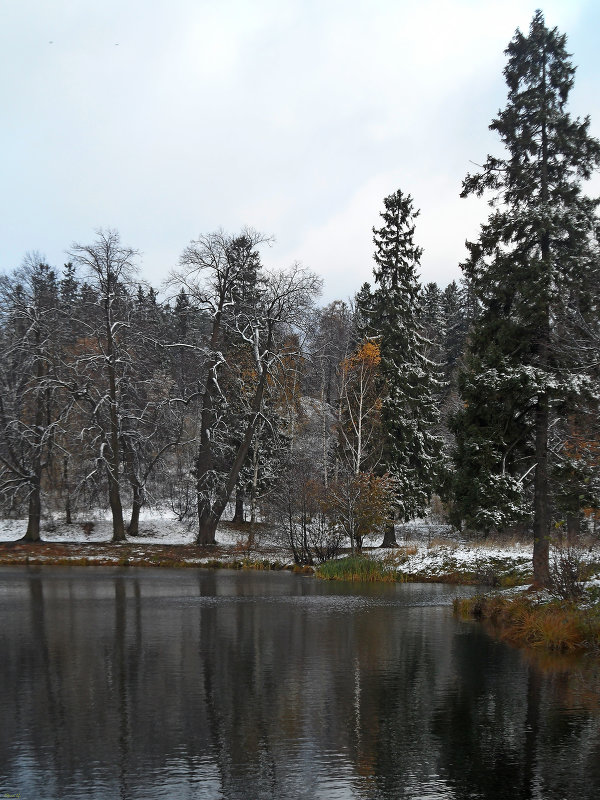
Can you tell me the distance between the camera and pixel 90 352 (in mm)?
43719

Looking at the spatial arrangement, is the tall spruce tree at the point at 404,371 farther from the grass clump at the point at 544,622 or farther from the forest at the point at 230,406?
the grass clump at the point at 544,622

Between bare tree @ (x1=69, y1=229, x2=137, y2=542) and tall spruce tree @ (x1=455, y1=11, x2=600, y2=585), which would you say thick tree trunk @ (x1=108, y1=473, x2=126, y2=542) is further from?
tall spruce tree @ (x1=455, y1=11, x2=600, y2=585)

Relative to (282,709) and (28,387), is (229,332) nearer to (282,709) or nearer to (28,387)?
(28,387)

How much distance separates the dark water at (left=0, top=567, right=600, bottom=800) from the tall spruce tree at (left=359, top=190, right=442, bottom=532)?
20910 mm

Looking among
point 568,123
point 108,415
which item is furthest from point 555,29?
point 108,415

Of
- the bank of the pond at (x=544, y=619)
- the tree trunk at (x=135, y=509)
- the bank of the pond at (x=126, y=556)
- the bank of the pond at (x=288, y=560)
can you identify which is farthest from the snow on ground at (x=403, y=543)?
the bank of the pond at (x=544, y=619)

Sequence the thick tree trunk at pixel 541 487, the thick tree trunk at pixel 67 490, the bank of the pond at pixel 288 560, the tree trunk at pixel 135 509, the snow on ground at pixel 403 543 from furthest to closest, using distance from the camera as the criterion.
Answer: the thick tree trunk at pixel 67 490 → the tree trunk at pixel 135 509 → the snow on ground at pixel 403 543 → the bank of the pond at pixel 288 560 → the thick tree trunk at pixel 541 487

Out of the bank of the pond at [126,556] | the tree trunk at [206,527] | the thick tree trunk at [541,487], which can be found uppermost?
the thick tree trunk at [541,487]

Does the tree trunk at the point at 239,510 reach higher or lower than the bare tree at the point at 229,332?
lower

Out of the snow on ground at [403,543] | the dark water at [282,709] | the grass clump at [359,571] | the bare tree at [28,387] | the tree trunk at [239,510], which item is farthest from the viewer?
the tree trunk at [239,510]

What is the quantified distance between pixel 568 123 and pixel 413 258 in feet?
64.2

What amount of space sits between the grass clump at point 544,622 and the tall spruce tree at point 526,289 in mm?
2985

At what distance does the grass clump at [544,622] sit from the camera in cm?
1504

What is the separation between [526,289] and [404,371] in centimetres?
1885
